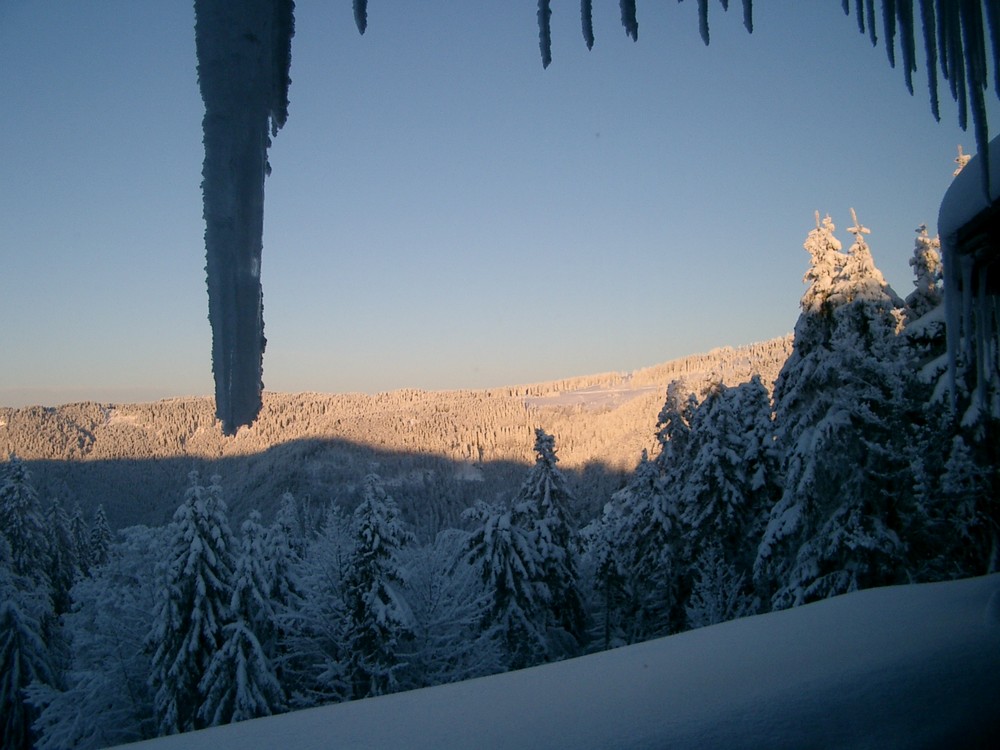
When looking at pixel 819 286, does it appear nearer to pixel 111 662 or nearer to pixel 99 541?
pixel 111 662

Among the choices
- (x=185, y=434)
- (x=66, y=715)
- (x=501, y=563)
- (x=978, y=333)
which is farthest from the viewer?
(x=185, y=434)

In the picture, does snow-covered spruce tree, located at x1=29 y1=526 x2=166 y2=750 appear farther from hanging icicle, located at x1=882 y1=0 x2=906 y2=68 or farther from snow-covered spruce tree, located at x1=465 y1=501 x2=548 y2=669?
hanging icicle, located at x1=882 y1=0 x2=906 y2=68

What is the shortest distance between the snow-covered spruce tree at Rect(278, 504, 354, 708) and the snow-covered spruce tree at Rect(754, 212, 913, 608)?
1198 centimetres

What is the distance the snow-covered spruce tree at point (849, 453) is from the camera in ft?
40.9

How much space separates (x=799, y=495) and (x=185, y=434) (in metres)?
168

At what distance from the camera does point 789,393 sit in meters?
14.5

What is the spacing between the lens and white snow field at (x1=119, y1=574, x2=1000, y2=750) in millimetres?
2184

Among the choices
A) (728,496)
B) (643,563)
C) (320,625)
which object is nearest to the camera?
(320,625)

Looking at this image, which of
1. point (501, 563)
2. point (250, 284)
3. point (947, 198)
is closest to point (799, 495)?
point (501, 563)

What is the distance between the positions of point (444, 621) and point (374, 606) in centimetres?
321

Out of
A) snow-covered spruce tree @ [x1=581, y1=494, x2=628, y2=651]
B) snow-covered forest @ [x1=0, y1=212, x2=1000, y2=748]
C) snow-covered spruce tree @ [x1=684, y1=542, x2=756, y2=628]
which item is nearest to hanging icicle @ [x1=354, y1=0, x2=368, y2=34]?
snow-covered forest @ [x1=0, y1=212, x2=1000, y2=748]

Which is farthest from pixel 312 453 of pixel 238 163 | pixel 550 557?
pixel 238 163

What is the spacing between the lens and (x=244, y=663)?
1745 cm

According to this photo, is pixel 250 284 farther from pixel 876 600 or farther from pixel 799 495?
pixel 799 495
